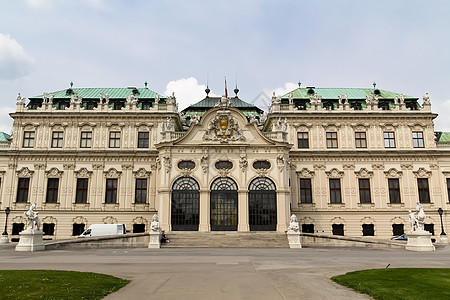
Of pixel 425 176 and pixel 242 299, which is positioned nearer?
pixel 242 299

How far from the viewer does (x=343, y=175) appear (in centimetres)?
4725

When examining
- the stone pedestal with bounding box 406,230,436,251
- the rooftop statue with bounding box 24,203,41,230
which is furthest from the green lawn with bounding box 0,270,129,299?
the stone pedestal with bounding box 406,230,436,251

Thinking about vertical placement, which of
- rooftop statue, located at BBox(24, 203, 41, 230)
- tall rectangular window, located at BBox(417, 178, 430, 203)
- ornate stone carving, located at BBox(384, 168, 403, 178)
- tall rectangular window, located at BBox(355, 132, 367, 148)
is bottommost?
rooftop statue, located at BBox(24, 203, 41, 230)

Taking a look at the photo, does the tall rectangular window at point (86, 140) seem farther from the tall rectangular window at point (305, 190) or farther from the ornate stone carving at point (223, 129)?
the tall rectangular window at point (305, 190)

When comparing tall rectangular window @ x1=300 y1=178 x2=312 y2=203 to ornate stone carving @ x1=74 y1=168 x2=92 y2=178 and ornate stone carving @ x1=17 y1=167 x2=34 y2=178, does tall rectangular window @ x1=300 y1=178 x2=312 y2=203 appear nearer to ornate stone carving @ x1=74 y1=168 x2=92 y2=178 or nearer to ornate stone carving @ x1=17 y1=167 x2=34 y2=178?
ornate stone carving @ x1=74 y1=168 x2=92 y2=178

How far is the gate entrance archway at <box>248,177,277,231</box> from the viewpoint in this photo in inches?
1626

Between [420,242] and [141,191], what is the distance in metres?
30.9

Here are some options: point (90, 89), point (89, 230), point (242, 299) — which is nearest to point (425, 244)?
point (242, 299)

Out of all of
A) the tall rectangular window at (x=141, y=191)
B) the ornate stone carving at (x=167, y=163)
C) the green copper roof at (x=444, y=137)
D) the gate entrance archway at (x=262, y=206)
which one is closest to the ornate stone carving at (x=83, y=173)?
the tall rectangular window at (x=141, y=191)

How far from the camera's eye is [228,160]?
140 ft

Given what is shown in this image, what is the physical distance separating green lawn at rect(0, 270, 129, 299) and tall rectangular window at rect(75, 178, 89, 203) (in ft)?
110

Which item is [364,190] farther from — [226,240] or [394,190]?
[226,240]

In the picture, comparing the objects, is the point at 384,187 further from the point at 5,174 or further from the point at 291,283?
the point at 5,174

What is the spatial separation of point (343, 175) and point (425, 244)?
56.4 ft
